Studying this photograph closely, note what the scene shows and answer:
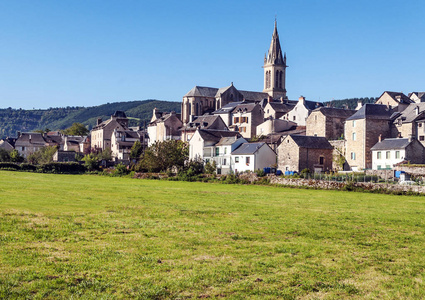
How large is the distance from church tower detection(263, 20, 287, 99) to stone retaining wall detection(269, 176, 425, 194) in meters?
91.8

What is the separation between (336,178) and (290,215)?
25983 mm

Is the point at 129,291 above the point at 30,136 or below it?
below

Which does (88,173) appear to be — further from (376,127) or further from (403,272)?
(403,272)

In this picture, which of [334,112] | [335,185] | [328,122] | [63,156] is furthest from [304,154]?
[63,156]

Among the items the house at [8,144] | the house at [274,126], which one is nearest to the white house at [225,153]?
the house at [274,126]

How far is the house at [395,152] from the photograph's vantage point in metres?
57.6

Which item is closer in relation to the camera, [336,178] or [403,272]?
[403,272]

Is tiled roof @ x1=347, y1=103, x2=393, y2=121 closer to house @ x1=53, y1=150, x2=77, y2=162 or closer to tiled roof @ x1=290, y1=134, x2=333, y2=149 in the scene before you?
tiled roof @ x1=290, y1=134, x2=333, y2=149

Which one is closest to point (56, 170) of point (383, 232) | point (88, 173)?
point (88, 173)

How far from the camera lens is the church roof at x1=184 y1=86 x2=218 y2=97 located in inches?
4688

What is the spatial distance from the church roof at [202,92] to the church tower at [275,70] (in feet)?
83.0

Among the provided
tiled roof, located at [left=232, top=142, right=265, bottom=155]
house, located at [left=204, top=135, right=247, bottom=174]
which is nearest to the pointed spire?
house, located at [left=204, top=135, right=247, bottom=174]

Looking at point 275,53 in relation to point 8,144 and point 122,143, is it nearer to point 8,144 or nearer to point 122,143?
point 122,143

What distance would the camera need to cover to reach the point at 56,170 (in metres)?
81.9
